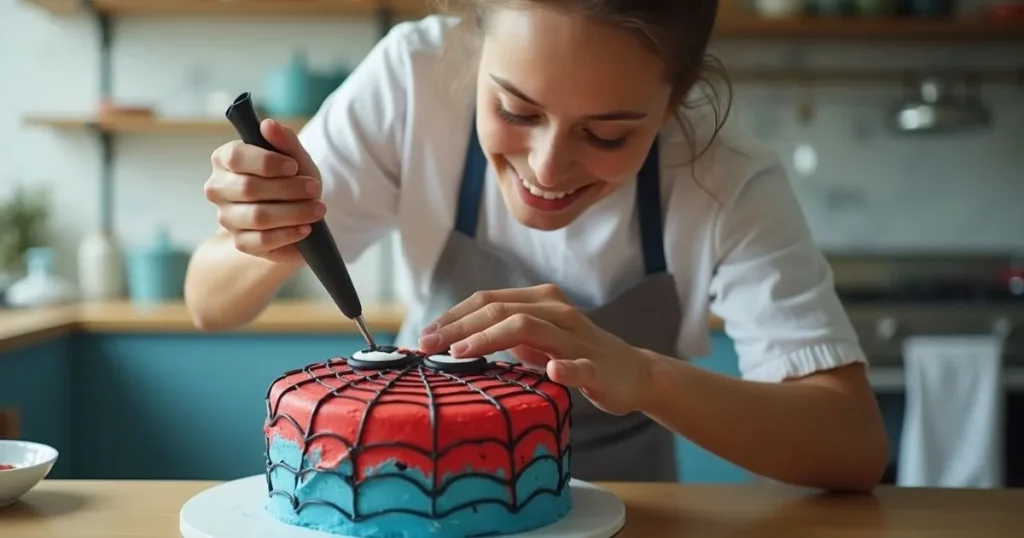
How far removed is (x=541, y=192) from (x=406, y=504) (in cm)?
39

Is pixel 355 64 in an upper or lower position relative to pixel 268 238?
upper

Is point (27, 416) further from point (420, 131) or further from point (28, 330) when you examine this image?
→ point (420, 131)

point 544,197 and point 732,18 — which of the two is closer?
point 544,197

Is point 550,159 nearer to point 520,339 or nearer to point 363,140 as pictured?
point 520,339

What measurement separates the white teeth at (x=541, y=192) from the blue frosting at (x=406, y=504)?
1.07 feet

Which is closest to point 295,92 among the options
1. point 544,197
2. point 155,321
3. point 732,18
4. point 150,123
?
point 150,123

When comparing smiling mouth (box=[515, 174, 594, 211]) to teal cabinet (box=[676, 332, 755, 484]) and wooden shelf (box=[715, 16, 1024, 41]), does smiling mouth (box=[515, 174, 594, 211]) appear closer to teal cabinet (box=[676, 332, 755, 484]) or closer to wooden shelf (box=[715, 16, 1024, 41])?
teal cabinet (box=[676, 332, 755, 484])

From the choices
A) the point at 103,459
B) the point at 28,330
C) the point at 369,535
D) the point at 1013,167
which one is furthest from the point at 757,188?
the point at 1013,167

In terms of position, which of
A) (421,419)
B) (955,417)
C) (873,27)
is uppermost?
(873,27)

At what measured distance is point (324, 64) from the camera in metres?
3.18

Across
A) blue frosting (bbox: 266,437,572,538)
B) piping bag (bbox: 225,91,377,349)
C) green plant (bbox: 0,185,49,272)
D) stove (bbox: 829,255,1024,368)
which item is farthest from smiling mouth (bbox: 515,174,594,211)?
green plant (bbox: 0,185,49,272)

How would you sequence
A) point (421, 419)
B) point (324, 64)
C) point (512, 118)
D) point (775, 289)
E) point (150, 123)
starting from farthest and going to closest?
point (324, 64), point (150, 123), point (775, 289), point (512, 118), point (421, 419)

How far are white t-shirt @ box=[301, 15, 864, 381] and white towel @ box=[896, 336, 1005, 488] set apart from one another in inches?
61.3

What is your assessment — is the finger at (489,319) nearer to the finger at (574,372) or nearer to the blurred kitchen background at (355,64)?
the finger at (574,372)
